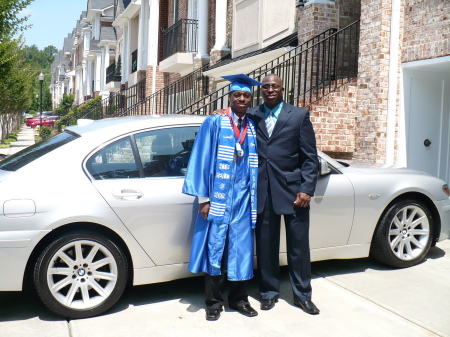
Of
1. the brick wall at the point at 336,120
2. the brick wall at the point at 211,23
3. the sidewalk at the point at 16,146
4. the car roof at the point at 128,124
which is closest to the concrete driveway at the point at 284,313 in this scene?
the car roof at the point at 128,124

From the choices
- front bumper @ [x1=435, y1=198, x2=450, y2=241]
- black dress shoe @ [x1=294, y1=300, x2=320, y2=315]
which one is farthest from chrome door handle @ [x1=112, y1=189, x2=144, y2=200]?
front bumper @ [x1=435, y1=198, x2=450, y2=241]

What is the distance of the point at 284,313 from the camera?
4430mm

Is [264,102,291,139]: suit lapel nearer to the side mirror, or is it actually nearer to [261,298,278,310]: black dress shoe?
the side mirror

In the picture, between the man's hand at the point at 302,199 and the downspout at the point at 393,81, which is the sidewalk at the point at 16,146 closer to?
the downspout at the point at 393,81

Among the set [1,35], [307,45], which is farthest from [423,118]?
[1,35]

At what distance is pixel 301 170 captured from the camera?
4441 mm

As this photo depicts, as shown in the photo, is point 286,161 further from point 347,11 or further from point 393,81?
point 347,11

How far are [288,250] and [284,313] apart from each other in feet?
1.67

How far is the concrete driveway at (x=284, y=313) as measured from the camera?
4.06m

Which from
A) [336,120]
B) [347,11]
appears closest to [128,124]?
A: [336,120]

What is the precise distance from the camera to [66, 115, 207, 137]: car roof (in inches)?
177

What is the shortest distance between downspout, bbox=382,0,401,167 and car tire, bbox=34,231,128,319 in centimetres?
587

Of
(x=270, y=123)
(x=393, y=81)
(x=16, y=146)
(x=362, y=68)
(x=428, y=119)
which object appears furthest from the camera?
(x=16, y=146)

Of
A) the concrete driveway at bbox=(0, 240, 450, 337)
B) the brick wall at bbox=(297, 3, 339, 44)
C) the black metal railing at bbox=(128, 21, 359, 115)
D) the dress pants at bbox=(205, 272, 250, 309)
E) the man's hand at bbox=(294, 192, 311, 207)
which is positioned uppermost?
the brick wall at bbox=(297, 3, 339, 44)
